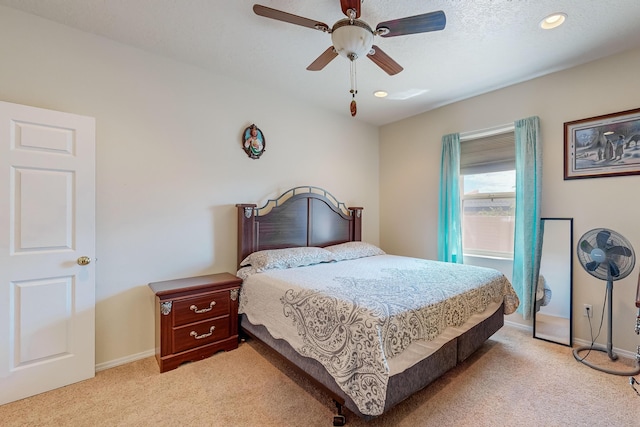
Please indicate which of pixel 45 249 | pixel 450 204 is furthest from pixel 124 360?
pixel 450 204

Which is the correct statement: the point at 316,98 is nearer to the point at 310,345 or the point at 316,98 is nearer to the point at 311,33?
the point at 311,33

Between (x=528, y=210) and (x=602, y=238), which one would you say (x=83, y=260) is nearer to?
(x=528, y=210)

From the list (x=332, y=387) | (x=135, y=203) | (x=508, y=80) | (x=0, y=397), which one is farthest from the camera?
(x=508, y=80)

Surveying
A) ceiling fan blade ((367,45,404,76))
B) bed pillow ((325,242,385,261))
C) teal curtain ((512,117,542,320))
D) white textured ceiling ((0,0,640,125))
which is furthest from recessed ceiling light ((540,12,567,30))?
bed pillow ((325,242,385,261))

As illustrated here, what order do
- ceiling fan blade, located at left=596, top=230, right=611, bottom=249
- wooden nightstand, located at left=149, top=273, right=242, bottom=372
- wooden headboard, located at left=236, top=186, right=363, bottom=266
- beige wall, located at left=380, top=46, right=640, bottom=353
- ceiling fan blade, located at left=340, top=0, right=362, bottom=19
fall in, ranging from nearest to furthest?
ceiling fan blade, located at left=340, top=0, right=362, bottom=19 → wooden nightstand, located at left=149, top=273, right=242, bottom=372 → ceiling fan blade, located at left=596, top=230, right=611, bottom=249 → beige wall, located at left=380, top=46, right=640, bottom=353 → wooden headboard, located at left=236, top=186, right=363, bottom=266

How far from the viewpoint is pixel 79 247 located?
2154 mm

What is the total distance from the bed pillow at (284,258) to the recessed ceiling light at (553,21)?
9.04 feet

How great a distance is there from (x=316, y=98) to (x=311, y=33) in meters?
1.32

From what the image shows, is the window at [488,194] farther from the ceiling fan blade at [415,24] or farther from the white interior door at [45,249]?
the white interior door at [45,249]

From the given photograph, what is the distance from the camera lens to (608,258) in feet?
7.90

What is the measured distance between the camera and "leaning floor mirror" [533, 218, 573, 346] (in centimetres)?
279

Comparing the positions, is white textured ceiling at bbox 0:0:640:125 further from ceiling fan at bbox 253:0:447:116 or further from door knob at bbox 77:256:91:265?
door knob at bbox 77:256:91:265

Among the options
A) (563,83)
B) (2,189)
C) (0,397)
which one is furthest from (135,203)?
(563,83)

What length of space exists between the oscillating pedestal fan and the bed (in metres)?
0.68
